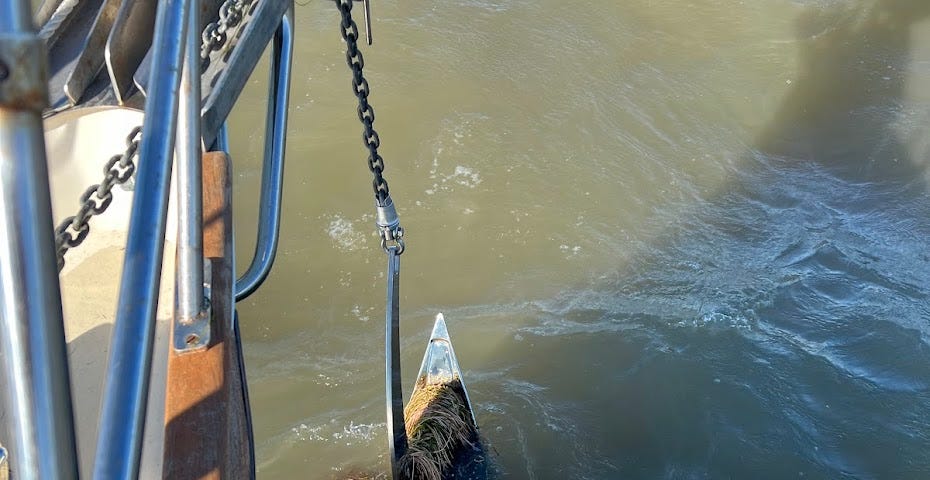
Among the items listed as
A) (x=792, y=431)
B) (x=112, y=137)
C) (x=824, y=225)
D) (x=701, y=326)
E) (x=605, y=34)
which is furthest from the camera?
(x=605, y=34)

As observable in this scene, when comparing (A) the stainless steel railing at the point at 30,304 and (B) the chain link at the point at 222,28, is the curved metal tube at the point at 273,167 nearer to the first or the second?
(B) the chain link at the point at 222,28

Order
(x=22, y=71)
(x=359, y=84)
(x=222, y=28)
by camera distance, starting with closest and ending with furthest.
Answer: (x=22, y=71), (x=222, y=28), (x=359, y=84)

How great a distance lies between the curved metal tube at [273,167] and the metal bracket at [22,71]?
4.95 ft

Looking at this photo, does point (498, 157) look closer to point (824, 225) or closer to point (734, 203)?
Result: point (734, 203)

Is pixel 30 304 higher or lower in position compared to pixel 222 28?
lower

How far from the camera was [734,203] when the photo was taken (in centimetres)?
624

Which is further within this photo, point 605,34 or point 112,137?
point 605,34

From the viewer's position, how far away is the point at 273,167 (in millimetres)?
2463

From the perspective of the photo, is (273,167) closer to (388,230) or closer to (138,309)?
(388,230)

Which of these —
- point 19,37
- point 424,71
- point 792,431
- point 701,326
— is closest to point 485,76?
point 424,71

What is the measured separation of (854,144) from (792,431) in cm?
312

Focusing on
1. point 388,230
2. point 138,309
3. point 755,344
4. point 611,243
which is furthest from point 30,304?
point 611,243

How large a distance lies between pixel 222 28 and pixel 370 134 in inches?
24.7

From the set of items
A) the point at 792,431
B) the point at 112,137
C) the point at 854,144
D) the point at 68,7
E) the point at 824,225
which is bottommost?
the point at 792,431
